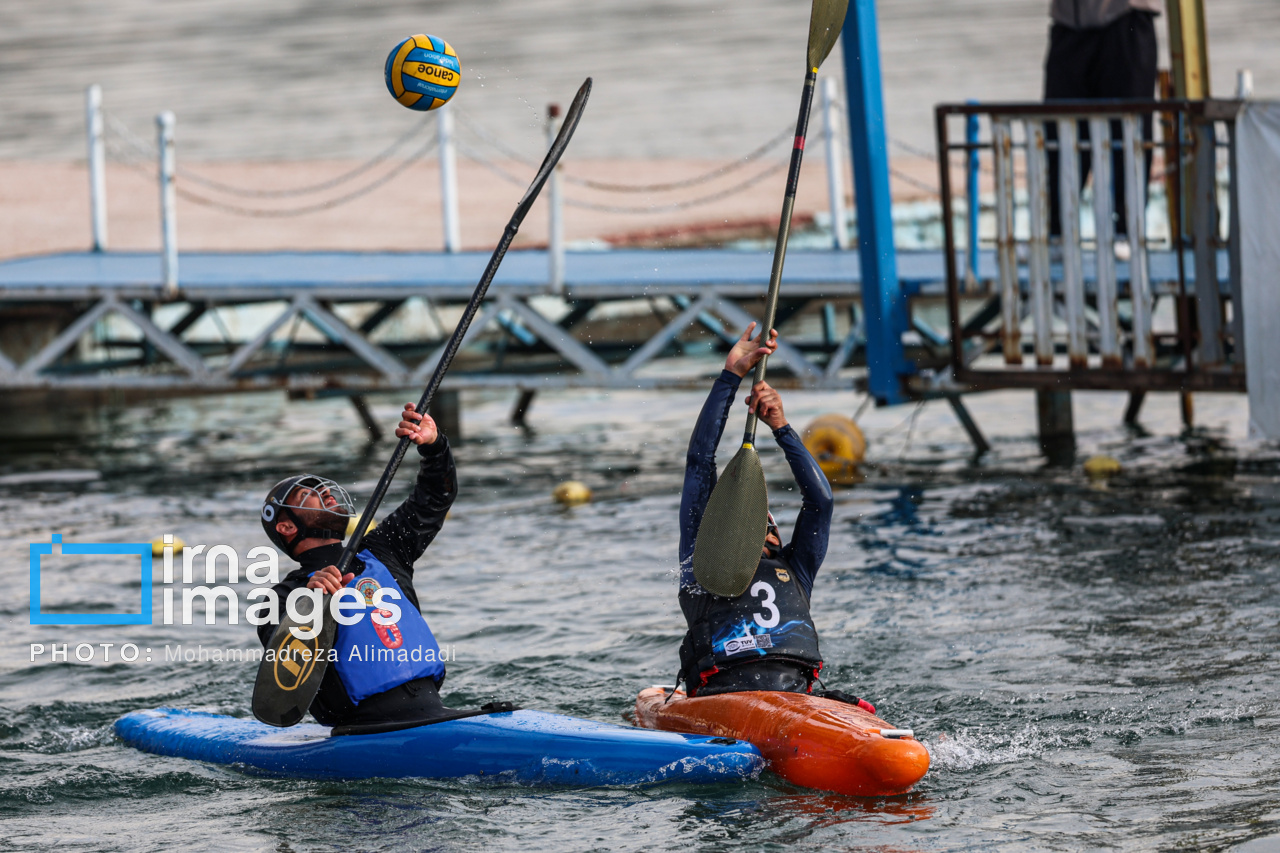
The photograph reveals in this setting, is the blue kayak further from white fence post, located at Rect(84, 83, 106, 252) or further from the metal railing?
white fence post, located at Rect(84, 83, 106, 252)

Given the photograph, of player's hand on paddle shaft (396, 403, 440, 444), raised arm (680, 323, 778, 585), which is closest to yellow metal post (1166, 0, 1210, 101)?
raised arm (680, 323, 778, 585)

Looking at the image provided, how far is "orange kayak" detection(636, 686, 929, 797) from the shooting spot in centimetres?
524

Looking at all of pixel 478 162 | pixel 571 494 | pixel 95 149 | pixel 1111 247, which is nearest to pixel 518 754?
pixel 1111 247

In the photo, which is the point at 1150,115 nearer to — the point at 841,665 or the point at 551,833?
the point at 841,665

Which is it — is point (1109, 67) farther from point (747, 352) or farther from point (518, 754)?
point (518, 754)

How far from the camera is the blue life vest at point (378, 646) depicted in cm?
567

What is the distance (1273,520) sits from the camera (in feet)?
30.5

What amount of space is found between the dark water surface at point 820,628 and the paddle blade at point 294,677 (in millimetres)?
337

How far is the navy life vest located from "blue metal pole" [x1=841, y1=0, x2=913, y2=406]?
15.3ft

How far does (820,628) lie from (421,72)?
305 cm

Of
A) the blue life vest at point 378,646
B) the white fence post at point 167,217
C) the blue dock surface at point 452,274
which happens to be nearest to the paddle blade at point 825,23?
the blue life vest at point 378,646

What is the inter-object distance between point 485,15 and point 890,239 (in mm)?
34298

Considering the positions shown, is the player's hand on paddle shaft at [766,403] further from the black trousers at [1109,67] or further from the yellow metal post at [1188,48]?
the yellow metal post at [1188,48]

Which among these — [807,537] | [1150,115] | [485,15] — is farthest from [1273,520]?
[485,15]
